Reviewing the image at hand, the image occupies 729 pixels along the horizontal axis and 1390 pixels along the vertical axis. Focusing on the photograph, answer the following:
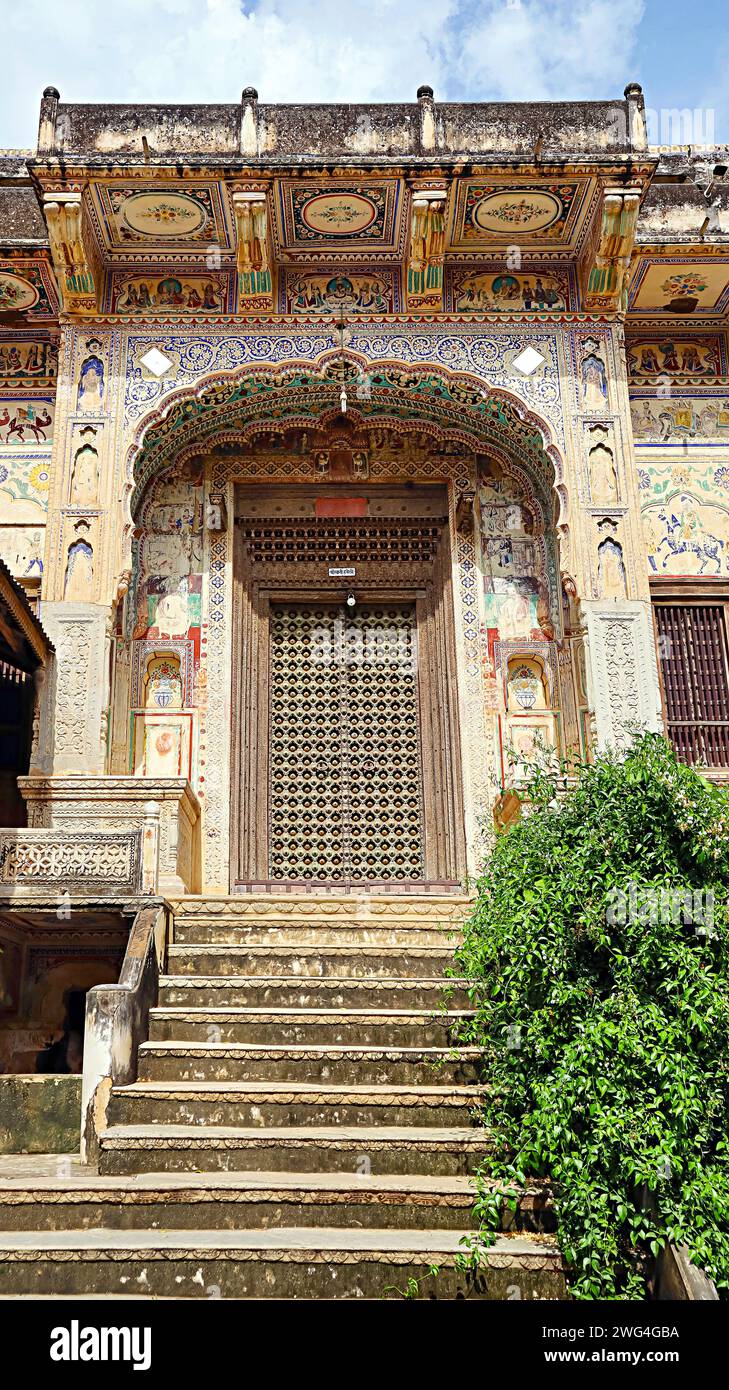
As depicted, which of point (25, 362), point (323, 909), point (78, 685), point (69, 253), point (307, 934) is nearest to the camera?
point (307, 934)

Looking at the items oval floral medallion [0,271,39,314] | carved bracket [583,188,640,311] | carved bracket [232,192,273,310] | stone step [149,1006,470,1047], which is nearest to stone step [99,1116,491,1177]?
stone step [149,1006,470,1047]

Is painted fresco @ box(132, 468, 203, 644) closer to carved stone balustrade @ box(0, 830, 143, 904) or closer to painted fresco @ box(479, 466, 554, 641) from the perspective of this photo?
painted fresco @ box(479, 466, 554, 641)

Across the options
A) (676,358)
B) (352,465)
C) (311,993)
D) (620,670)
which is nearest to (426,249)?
(352,465)

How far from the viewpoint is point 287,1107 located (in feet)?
18.3

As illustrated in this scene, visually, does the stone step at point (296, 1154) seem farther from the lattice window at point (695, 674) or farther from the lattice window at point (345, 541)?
the lattice window at point (345, 541)

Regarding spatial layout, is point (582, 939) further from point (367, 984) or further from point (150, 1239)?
point (150, 1239)

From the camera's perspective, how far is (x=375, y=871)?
10477mm

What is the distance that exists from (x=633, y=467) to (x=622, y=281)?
1659mm

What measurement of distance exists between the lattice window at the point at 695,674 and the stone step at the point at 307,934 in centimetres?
371

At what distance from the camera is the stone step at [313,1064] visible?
5844mm

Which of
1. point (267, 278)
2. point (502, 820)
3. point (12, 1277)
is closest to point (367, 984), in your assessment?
point (12, 1277)

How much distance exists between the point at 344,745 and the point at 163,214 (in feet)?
15.6

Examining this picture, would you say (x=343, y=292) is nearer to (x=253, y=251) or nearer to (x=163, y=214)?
(x=253, y=251)

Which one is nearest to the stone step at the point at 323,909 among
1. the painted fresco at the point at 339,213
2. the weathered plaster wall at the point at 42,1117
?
the weathered plaster wall at the point at 42,1117
